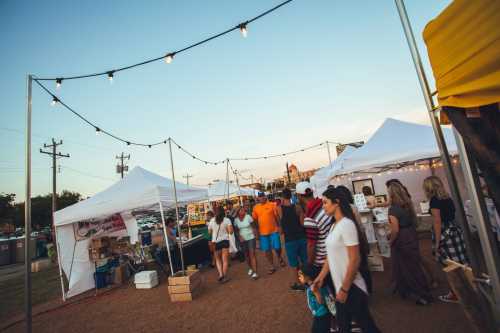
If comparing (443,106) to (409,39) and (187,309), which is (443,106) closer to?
(409,39)

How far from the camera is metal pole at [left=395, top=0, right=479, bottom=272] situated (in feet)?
5.84

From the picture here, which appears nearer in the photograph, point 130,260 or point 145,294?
point 145,294

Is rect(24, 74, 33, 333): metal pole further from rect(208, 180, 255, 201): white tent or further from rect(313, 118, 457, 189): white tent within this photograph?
rect(208, 180, 255, 201): white tent

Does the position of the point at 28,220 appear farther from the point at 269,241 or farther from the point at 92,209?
the point at 269,241

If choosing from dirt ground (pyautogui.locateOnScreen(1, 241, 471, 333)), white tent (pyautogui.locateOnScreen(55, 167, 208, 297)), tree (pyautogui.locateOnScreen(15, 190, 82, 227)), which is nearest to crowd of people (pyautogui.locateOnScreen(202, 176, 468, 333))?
dirt ground (pyautogui.locateOnScreen(1, 241, 471, 333))

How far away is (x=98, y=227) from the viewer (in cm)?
830

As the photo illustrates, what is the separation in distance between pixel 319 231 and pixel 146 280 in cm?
578

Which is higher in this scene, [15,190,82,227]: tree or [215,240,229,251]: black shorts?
[15,190,82,227]: tree

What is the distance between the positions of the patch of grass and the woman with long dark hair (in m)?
8.29

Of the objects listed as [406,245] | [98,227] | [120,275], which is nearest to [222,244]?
[406,245]

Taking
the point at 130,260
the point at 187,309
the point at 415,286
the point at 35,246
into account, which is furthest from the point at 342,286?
the point at 35,246

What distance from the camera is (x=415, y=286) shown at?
360cm

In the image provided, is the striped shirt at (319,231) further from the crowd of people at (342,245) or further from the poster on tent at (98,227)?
the poster on tent at (98,227)

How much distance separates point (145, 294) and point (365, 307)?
19.2 feet
